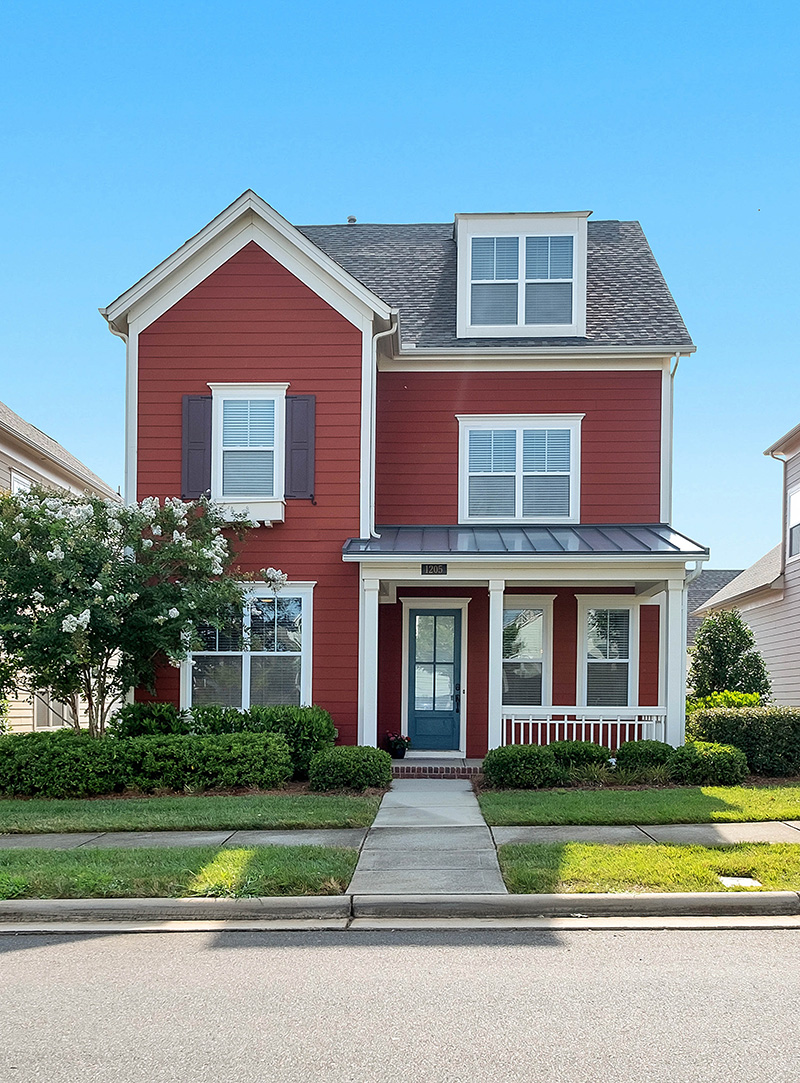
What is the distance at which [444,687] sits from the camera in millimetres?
17641

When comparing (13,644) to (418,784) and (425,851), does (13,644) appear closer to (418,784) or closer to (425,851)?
(418,784)

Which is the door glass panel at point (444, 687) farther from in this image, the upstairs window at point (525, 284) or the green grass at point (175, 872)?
the green grass at point (175, 872)

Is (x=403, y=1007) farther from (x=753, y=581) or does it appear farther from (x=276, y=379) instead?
(x=753, y=581)

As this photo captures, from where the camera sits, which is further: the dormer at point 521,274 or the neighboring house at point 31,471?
the neighboring house at point 31,471

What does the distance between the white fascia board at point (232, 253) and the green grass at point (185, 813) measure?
7.53 m

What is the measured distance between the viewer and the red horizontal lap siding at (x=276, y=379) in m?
16.1

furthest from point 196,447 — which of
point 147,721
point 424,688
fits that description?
point 424,688

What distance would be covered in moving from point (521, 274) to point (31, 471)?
11338 millimetres

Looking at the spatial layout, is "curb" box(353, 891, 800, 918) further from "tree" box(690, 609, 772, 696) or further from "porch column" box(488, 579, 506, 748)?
"tree" box(690, 609, 772, 696)

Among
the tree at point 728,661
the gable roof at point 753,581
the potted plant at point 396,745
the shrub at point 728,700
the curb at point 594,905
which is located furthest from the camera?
the gable roof at point 753,581

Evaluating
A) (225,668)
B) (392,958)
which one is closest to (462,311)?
(225,668)

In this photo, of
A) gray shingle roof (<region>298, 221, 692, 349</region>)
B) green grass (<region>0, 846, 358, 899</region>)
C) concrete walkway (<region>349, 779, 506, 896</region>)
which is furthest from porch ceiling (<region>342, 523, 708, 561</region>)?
green grass (<region>0, 846, 358, 899</region>)

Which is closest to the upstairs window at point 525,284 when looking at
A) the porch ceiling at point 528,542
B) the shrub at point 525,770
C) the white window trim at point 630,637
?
the porch ceiling at point 528,542

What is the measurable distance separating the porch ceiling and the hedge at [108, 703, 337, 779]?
2.47 metres
